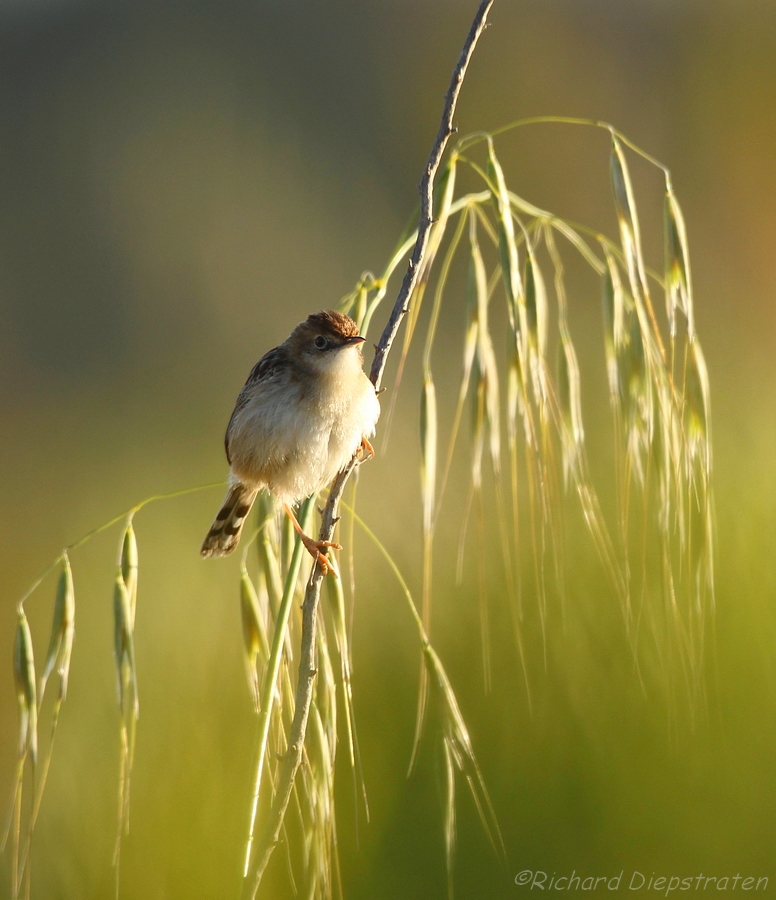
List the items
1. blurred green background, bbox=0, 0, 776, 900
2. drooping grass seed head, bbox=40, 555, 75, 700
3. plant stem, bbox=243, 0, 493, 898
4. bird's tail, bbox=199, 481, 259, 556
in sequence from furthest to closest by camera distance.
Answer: bird's tail, bbox=199, 481, 259, 556
blurred green background, bbox=0, 0, 776, 900
drooping grass seed head, bbox=40, 555, 75, 700
plant stem, bbox=243, 0, 493, 898

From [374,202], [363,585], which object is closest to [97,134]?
[374,202]

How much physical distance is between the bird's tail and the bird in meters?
0.23

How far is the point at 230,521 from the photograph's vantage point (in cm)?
343

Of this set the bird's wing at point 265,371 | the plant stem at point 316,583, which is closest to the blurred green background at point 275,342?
the plant stem at point 316,583

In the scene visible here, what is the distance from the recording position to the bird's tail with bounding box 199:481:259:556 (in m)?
3.35

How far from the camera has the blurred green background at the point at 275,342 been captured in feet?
9.19

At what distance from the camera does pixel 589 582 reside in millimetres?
3170

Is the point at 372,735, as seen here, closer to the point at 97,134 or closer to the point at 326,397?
the point at 326,397

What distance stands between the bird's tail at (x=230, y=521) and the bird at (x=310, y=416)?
0.23 meters

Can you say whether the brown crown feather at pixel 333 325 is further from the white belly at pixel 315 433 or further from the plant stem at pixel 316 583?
the plant stem at pixel 316 583

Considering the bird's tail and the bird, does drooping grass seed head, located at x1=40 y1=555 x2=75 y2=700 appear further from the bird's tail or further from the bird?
the bird's tail

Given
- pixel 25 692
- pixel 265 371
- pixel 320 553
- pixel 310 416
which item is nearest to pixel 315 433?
pixel 310 416

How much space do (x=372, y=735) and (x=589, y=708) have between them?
777 mm

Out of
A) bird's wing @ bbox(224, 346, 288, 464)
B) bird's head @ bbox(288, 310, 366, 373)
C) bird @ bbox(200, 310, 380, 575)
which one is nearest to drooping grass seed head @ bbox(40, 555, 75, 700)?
bird @ bbox(200, 310, 380, 575)
